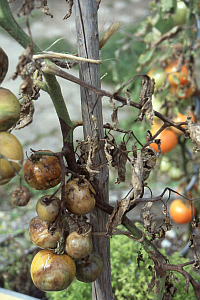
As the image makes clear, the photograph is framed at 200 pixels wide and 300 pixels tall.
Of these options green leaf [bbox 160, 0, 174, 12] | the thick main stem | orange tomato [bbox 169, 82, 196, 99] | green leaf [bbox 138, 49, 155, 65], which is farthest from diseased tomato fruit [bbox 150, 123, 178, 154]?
the thick main stem

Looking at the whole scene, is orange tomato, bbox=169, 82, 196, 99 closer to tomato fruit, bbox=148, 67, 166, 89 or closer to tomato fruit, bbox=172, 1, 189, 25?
tomato fruit, bbox=148, 67, 166, 89

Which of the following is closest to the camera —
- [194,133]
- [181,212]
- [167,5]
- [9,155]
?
[9,155]

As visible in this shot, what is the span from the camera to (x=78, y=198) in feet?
1.75

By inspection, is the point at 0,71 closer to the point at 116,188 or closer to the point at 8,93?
the point at 8,93

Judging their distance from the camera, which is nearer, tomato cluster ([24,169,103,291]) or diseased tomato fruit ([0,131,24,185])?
diseased tomato fruit ([0,131,24,185])

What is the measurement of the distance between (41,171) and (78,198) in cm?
9

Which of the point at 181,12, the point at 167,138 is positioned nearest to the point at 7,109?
the point at 167,138

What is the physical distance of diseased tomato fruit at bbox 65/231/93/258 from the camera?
1.72 ft

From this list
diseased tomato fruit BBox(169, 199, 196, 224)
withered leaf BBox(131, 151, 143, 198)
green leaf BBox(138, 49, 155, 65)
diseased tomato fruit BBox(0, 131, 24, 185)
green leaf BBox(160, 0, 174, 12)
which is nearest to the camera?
diseased tomato fruit BBox(0, 131, 24, 185)

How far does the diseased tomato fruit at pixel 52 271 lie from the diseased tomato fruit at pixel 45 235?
2 centimetres

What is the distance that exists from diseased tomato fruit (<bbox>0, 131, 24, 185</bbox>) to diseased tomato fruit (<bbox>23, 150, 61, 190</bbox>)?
0.10 meters

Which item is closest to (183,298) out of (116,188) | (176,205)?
(176,205)

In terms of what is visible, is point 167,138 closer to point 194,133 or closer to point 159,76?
point 159,76

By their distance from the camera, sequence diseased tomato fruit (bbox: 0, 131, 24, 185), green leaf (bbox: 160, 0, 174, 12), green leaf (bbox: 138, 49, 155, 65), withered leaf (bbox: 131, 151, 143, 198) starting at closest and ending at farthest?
1. diseased tomato fruit (bbox: 0, 131, 24, 185)
2. withered leaf (bbox: 131, 151, 143, 198)
3. green leaf (bbox: 160, 0, 174, 12)
4. green leaf (bbox: 138, 49, 155, 65)
